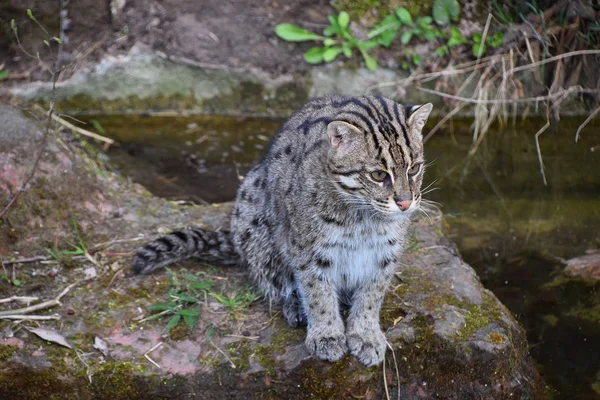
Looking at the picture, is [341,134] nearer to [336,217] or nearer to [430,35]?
[336,217]

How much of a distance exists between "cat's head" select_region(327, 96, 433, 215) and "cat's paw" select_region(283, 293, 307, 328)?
84 centimetres

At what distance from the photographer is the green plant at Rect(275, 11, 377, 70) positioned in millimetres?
8727

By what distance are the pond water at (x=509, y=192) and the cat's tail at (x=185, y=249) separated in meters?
1.83

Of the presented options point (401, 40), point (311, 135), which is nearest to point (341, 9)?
point (401, 40)

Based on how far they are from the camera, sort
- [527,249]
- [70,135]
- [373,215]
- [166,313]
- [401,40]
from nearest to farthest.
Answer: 1. [373,215]
2. [166,313]
3. [527,249]
4. [70,135]
5. [401,40]

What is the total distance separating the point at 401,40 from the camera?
8.80 meters

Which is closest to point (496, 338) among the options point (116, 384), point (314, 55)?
point (116, 384)

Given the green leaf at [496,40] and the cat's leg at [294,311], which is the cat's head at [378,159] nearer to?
the cat's leg at [294,311]

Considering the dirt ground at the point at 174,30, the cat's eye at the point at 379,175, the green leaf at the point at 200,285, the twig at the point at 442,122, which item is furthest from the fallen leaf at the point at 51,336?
the dirt ground at the point at 174,30

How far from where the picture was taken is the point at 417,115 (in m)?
4.24

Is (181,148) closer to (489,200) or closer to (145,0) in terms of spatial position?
(145,0)

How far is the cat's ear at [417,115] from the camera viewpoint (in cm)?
421

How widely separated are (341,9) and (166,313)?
205 inches

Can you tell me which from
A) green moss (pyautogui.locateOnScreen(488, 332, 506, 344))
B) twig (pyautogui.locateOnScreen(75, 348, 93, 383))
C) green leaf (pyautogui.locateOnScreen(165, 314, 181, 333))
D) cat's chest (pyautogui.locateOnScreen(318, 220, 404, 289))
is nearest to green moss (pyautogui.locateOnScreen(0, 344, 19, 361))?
twig (pyautogui.locateOnScreen(75, 348, 93, 383))
